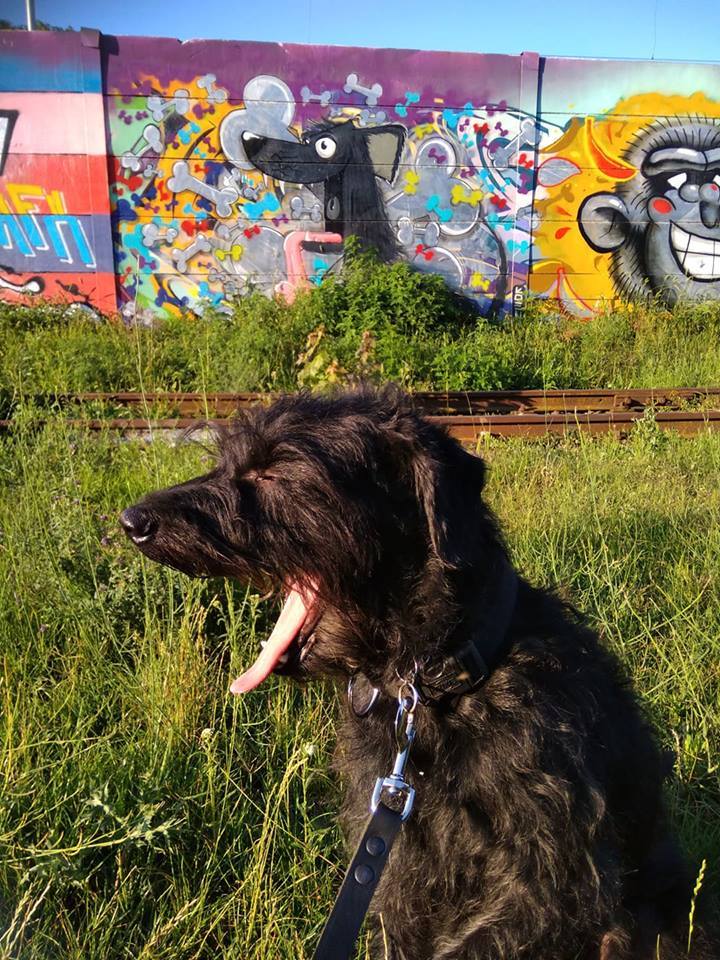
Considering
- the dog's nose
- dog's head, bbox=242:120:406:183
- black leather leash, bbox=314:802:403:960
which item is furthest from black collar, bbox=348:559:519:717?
dog's head, bbox=242:120:406:183

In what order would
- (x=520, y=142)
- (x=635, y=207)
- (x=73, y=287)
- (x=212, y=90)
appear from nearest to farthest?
(x=212, y=90) → (x=73, y=287) → (x=520, y=142) → (x=635, y=207)

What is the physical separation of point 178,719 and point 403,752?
1102 millimetres

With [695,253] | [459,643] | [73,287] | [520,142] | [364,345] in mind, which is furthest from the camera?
[695,253]

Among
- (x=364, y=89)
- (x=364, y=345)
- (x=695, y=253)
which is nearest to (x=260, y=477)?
(x=364, y=345)

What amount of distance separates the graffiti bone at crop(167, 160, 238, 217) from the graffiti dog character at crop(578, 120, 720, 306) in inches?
262

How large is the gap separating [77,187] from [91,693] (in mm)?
12499

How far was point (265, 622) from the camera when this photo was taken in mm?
3301

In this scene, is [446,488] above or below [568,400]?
above

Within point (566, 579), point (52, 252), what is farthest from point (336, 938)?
point (52, 252)

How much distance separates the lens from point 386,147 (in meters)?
13.4

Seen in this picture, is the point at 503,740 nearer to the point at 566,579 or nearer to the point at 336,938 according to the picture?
the point at 336,938

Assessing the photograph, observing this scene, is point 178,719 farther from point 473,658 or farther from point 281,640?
point 473,658

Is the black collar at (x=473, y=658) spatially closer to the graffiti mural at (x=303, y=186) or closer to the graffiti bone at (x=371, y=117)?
the graffiti mural at (x=303, y=186)

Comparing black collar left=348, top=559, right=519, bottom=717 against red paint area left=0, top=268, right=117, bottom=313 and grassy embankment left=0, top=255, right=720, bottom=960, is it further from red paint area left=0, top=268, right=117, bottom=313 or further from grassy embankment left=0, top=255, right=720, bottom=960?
red paint area left=0, top=268, right=117, bottom=313
